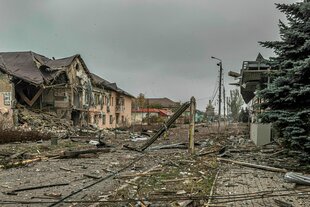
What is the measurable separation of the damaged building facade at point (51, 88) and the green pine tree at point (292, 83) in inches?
1193

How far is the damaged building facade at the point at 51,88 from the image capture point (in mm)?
37750

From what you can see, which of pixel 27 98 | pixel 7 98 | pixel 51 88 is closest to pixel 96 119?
pixel 51 88

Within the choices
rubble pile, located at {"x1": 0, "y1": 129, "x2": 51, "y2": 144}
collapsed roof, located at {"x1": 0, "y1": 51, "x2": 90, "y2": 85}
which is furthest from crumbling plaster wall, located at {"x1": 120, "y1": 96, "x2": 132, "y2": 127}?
rubble pile, located at {"x1": 0, "y1": 129, "x2": 51, "y2": 144}

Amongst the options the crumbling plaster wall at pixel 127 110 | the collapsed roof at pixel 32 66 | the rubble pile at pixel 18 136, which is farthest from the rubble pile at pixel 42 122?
the crumbling plaster wall at pixel 127 110

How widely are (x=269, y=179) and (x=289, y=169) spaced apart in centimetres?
158

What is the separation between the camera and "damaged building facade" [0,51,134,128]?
3775cm

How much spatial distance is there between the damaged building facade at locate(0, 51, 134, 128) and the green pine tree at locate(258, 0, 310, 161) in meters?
30.3

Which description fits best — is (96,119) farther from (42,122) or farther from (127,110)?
(127,110)

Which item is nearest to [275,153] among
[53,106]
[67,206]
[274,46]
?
[274,46]

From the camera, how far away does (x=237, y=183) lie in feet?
31.0

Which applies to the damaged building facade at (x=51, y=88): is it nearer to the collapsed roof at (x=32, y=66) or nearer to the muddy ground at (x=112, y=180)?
the collapsed roof at (x=32, y=66)

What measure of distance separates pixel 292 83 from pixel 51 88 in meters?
36.9

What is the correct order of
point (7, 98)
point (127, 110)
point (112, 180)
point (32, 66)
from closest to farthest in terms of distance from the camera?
point (112, 180) < point (7, 98) < point (32, 66) < point (127, 110)

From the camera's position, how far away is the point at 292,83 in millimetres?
11477
